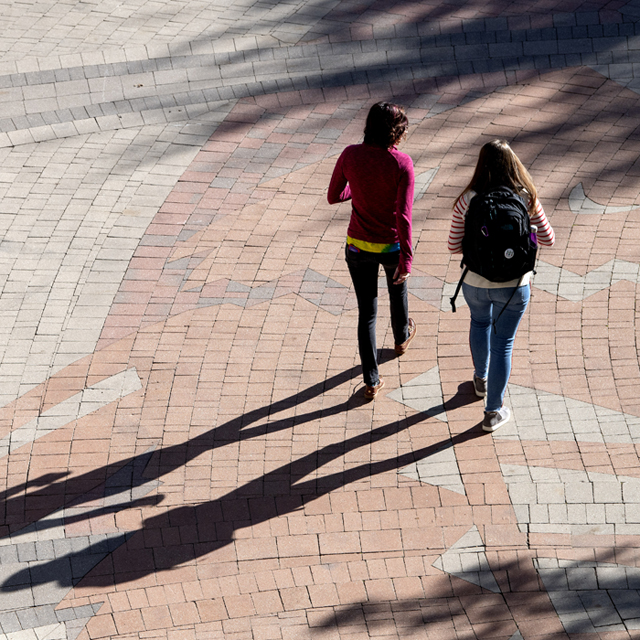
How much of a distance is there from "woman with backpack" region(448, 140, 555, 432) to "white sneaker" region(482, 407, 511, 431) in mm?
126

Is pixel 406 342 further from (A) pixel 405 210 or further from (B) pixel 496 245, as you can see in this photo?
(B) pixel 496 245

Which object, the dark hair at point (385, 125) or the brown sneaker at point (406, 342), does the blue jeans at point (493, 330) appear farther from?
the dark hair at point (385, 125)

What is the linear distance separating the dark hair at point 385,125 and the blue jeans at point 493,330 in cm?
97

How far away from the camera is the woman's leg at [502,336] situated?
464cm

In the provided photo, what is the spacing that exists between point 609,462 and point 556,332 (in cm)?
119

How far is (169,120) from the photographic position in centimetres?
839

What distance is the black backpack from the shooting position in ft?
13.9

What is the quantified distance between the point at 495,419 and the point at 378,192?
1.70 m

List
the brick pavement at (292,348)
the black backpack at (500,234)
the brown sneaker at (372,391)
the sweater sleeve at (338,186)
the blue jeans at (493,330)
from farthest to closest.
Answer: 1. the brown sneaker at (372,391)
2. the sweater sleeve at (338,186)
3. the blue jeans at (493,330)
4. the brick pavement at (292,348)
5. the black backpack at (500,234)

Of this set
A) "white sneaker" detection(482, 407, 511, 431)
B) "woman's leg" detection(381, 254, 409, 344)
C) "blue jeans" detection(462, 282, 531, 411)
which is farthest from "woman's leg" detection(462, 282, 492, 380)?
"woman's leg" detection(381, 254, 409, 344)

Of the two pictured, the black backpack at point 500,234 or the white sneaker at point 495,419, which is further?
the white sneaker at point 495,419

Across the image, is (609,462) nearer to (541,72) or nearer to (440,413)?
(440,413)

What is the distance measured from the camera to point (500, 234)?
4.27m

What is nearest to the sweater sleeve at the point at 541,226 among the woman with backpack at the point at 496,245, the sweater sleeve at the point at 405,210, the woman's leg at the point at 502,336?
the woman with backpack at the point at 496,245
